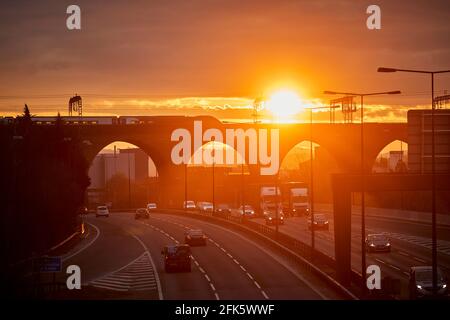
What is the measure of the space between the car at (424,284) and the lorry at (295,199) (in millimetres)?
69314

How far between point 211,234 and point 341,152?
212ft

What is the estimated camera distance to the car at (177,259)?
50.6m

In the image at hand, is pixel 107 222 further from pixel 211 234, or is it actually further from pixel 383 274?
pixel 383 274

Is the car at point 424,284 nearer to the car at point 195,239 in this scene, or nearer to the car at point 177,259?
the car at point 177,259

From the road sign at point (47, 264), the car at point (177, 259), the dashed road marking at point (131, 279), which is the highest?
the road sign at point (47, 264)


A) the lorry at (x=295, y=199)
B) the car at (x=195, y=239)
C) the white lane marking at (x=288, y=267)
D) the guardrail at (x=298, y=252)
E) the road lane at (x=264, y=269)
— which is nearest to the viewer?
the road lane at (x=264, y=269)

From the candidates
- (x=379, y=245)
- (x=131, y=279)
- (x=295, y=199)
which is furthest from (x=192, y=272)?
(x=295, y=199)

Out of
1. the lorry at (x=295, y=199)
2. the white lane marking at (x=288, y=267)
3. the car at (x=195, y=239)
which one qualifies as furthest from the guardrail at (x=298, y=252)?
the lorry at (x=295, y=199)

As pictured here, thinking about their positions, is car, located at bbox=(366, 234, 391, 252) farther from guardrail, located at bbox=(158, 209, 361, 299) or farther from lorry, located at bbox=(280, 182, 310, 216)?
lorry, located at bbox=(280, 182, 310, 216)

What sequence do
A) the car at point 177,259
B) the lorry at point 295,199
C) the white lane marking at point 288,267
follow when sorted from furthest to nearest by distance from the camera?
the lorry at point 295,199 < the car at point 177,259 < the white lane marking at point 288,267

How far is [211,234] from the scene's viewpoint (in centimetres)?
8062

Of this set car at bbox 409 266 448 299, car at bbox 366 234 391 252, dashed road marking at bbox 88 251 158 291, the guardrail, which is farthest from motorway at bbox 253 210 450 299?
dashed road marking at bbox 88 251 158 291

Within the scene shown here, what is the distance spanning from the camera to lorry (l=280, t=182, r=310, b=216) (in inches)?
4318
